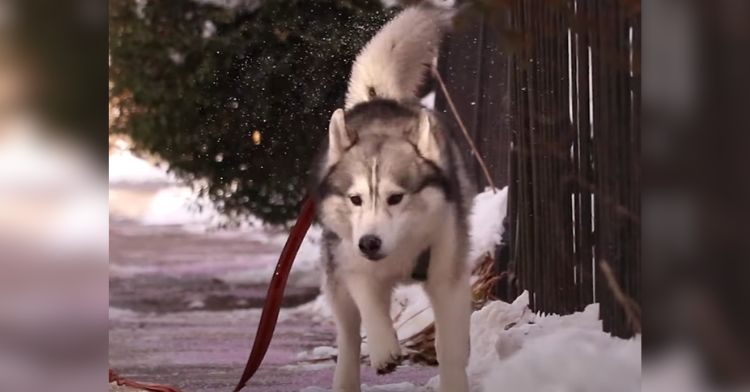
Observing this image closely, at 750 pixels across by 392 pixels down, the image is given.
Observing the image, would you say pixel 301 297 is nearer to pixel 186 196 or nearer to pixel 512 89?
pixel 186 196

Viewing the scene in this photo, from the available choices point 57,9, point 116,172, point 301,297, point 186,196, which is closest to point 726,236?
point 301,297

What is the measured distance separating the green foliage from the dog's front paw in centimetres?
33

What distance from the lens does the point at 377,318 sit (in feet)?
3.70

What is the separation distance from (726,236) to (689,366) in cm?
24

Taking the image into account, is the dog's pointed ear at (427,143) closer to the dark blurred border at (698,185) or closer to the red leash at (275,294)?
the red leash at (275,294)

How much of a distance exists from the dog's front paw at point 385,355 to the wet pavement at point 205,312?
0.02 meters

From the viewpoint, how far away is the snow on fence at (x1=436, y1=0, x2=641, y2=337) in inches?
44.4

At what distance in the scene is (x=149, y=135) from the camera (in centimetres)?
114

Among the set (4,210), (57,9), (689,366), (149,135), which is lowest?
(689,366)

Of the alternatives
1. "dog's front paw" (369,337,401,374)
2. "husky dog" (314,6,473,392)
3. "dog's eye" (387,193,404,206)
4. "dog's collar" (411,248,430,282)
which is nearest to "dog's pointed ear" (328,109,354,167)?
"husky dog" (314,6,473,392)

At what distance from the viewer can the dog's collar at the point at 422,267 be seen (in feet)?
3.70

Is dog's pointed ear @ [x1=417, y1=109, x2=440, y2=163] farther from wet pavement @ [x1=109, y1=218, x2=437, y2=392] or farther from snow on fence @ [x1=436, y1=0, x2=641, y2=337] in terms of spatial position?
wet pavement @ [x1=109, y1=218, x2=437, y2=392]

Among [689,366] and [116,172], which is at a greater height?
[116,172]

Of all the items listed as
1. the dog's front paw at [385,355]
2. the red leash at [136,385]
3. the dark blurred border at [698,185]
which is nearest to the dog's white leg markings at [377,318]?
the dog's front paw at [385,355]
